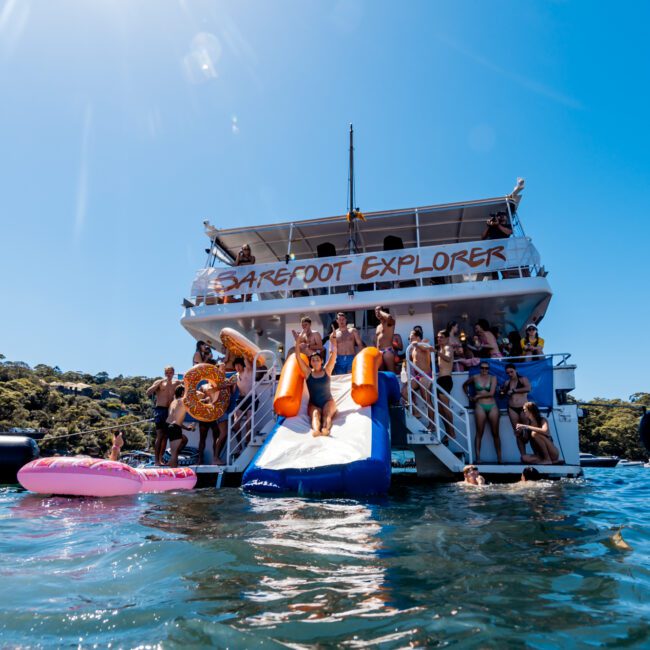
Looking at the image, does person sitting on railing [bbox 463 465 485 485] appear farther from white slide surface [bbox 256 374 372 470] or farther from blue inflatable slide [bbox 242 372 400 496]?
white slide surface [bbox 256 374 372 470]

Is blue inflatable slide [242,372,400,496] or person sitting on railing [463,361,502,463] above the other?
person sitting on railing [463,361,502,463]

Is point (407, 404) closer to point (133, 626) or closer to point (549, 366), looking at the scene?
point (549, 366)

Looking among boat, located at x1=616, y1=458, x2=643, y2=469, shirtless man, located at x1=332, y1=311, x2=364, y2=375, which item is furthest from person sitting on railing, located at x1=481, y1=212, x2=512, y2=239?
boat, located at x1=616, y1=458, x2=643, y2=469

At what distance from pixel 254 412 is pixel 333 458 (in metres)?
2.74

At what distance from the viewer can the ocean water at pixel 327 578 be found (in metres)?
1.94

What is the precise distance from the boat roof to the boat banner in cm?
81

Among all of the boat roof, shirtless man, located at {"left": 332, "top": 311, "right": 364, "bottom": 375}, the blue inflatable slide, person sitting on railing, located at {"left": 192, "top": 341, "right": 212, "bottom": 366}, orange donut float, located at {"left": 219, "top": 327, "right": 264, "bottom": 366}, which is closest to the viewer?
the blue inflatable slide

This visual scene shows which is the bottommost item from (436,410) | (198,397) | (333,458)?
(333,458)

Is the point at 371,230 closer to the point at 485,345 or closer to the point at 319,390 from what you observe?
the point at 485,345

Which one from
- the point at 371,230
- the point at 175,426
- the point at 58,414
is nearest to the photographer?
the point at 175,426

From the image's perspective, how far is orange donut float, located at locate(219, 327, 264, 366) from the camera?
8.76m

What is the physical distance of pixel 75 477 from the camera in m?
5.76

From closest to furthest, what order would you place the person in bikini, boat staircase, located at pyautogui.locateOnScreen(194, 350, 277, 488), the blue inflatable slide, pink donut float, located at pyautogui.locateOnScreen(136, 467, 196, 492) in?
the blue inflatable slide, pink donut float, located at pyautogui.locateOnScreen(136, 467, 196, 492), boat staircase, located at pyautogui.locateOnScreen(194, 350, 277, 488), the person in bikini

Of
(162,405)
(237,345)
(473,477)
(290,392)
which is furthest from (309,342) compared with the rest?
(473,477)
